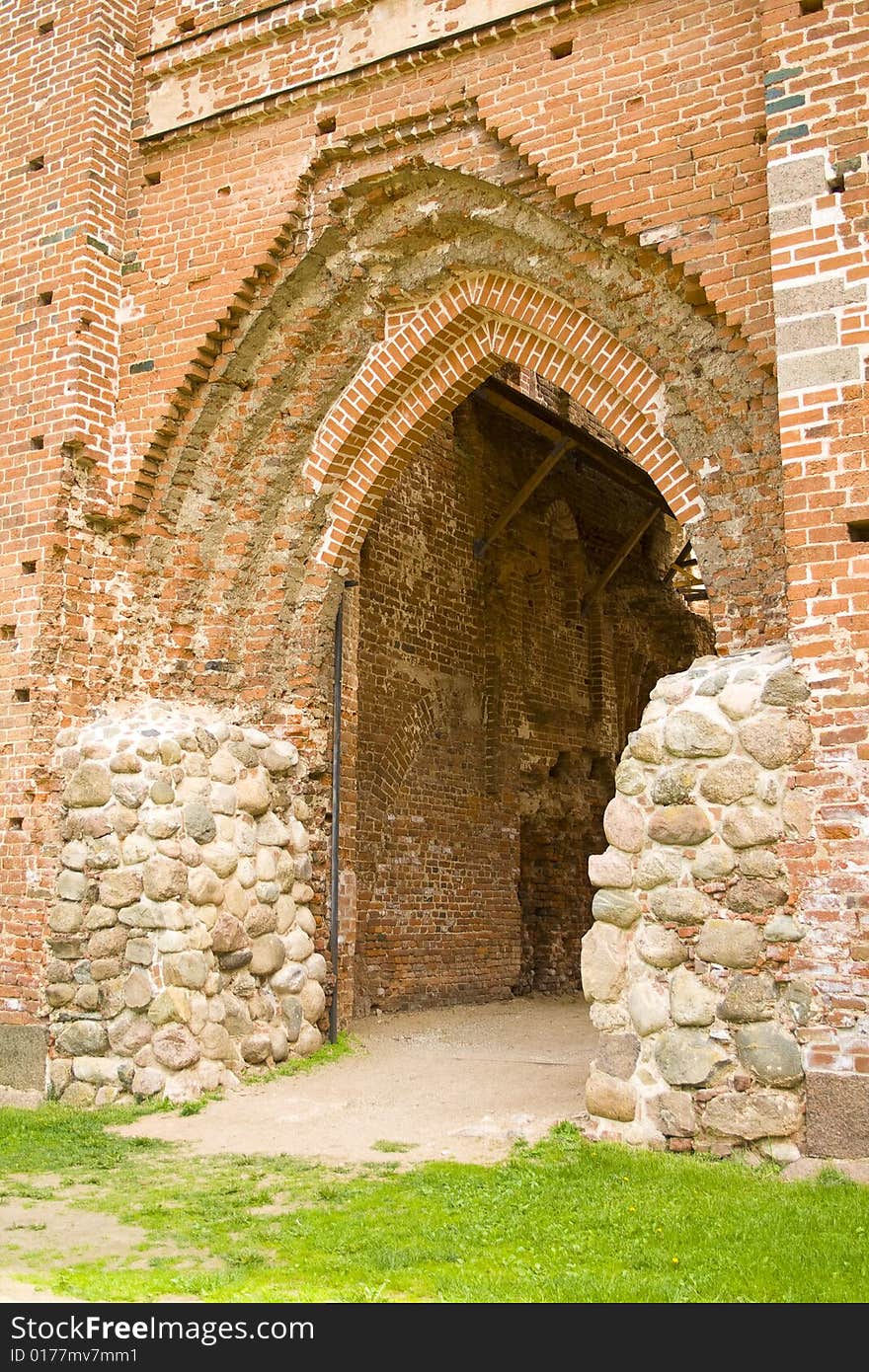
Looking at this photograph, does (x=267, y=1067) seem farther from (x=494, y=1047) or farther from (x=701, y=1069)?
(x=701, y=1069)

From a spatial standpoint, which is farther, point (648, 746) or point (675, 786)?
point (648, 746)

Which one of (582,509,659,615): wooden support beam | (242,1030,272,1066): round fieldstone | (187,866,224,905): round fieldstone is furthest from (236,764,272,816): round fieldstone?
(582,509,659,615): wooden support beam

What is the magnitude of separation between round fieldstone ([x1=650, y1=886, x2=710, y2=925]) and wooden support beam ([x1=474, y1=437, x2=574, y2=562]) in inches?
311

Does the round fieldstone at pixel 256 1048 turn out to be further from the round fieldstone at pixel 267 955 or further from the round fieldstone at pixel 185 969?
A: the round fieldstone at pixel 185 969

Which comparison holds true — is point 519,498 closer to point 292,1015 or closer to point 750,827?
point 292,1015

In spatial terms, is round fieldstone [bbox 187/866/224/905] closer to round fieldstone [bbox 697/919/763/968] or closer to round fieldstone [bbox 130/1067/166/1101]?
round fieldstone [bbox 130/1067/166/1101]

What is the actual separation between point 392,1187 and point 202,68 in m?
7.79

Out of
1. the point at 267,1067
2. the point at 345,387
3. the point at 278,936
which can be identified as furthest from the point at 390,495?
the point at 267,1067

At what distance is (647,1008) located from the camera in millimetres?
5820

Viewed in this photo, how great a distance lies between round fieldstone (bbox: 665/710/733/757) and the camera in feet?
19.1

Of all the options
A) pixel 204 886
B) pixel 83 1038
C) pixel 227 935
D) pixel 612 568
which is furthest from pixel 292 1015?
pixel 612 568

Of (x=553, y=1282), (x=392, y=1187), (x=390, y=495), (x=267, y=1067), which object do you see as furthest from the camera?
(x=390, y=495)

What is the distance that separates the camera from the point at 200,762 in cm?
813

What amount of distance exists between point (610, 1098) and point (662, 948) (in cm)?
75
